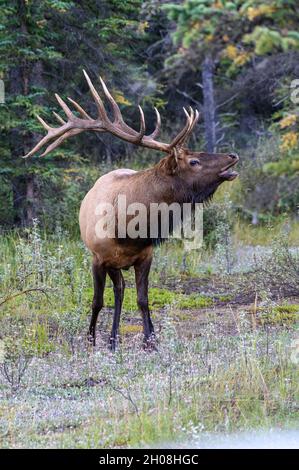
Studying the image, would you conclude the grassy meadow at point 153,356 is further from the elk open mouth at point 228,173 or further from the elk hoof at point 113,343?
the elk open mouth at point 228,173

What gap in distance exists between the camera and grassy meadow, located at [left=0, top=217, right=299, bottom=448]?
6281 mm

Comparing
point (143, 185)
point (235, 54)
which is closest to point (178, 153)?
point (143, 185)

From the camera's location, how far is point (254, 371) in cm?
700

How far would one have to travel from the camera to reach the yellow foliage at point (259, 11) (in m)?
5.91

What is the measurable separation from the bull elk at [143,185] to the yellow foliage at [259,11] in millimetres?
3026

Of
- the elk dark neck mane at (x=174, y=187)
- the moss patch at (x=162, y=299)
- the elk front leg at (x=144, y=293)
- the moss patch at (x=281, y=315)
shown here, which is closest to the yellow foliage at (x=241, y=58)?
the elk dark neck mane at (x=174, y=187)

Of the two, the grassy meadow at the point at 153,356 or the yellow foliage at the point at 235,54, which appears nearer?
the yellow foliage at the point at 235,54

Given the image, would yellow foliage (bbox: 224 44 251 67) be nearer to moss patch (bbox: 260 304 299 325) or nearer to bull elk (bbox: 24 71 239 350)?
bull elk (bbox: 24 71 239 350)

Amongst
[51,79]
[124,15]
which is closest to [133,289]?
[51,79]

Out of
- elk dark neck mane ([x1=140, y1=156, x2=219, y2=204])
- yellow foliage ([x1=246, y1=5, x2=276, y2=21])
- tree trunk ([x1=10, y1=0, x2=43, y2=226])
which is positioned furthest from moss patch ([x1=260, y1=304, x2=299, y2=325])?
tree trunk ([x1=10, y1=0, x2=43, y2=226])

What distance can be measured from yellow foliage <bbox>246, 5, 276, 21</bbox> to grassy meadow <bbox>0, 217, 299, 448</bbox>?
2.53m
